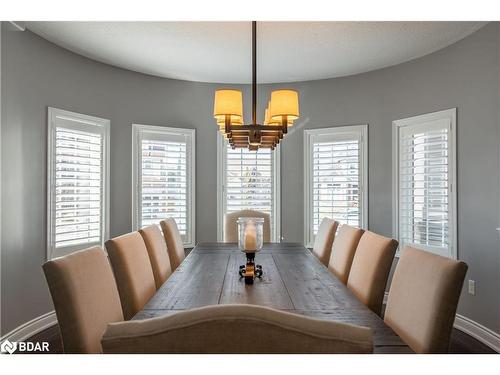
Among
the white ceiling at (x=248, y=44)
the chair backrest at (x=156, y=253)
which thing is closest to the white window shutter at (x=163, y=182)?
the white ceiling at (x=248, y=44)

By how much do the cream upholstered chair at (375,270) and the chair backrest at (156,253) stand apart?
4.48ft

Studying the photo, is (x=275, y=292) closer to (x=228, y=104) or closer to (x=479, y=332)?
(x=228, y=104)

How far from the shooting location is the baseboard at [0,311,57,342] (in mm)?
2836

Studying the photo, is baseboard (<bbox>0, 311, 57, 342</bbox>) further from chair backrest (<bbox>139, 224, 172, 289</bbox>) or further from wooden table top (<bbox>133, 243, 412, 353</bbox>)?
wooden table top (<bbox>133, 243, 412, 353</bbox>)

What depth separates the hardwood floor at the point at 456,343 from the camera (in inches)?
107

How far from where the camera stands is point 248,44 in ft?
10.6

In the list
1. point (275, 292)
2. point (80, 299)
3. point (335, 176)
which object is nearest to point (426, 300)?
point (275, 292)

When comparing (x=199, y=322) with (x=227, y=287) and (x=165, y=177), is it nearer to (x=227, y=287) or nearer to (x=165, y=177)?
(x=227, y=287)

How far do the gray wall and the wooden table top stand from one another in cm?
158

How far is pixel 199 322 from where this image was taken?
729mm

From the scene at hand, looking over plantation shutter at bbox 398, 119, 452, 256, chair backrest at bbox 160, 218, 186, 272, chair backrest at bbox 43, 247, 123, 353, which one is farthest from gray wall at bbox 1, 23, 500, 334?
chair backrest at bbox 43, 247, 123, 353

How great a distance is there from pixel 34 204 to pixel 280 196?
2.72 m

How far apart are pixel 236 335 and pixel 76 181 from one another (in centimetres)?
328

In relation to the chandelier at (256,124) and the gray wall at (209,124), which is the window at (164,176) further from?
the chandelier at (256,124)
